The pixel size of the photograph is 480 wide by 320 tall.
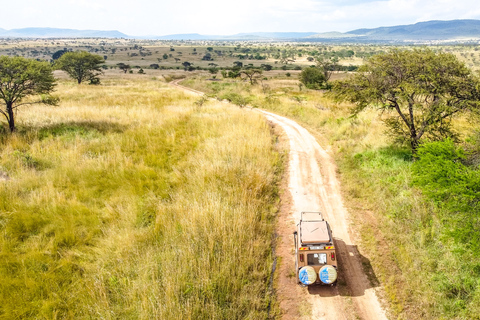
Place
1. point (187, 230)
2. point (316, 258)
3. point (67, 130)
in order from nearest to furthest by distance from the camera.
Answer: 1. point (316, 258)
2. point (187, 230)
3. point (67, 130)

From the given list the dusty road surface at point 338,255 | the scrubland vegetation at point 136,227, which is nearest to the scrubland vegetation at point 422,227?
the dusty road surface at point 338,255

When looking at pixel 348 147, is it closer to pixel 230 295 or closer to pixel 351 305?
pixel 351 305

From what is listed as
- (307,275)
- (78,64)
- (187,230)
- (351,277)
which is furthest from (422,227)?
(78,64)

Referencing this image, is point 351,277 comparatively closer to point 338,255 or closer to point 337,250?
point 338,255

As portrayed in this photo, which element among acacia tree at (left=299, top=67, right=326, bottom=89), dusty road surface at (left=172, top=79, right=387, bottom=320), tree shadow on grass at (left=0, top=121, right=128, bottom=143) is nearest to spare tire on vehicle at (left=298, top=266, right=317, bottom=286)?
dusty road surface at (left=172, top=79, right=387, bottom=320)

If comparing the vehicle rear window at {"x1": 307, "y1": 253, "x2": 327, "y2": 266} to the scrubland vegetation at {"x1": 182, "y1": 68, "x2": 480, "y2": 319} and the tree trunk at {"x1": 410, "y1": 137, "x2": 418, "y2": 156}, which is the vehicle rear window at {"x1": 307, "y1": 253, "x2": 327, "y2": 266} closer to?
the scrubland vegetation at {"x1": 182, "y1": 68, "x2": 480, "y2": 319}

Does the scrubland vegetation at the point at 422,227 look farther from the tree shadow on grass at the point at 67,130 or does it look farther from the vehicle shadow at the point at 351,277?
the tree shadow on grass at the point at 67,130
